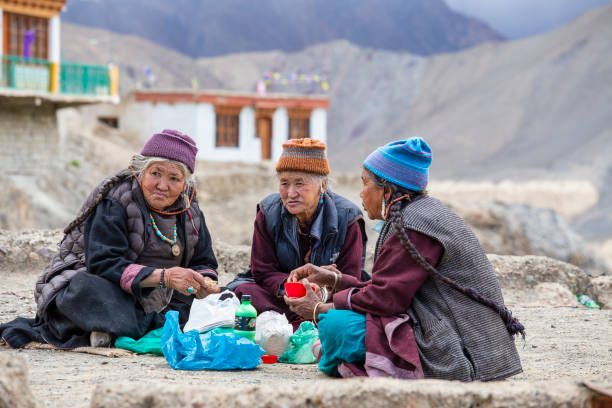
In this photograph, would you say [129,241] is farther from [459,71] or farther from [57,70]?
[459,71]

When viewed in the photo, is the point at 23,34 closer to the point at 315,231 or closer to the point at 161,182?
the point at 161,182

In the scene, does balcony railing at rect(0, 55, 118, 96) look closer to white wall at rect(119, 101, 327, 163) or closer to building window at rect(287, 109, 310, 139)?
white wall at rect(119, 101, 327, 163)

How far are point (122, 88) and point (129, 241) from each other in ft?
143

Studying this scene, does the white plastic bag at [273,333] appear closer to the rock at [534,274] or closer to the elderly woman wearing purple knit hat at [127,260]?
the elderly woman wearing purple knit hat at [127,260]

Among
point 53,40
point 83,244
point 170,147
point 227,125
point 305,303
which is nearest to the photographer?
point 305,303

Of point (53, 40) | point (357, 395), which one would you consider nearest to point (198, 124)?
point (53, 40)

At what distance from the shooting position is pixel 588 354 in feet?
15.6

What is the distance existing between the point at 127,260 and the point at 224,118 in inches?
1045

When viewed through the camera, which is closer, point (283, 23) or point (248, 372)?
point (248, 372)

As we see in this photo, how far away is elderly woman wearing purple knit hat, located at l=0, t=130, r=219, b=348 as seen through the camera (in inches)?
163

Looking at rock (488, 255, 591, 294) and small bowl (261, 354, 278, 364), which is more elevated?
small bowl (261, 354, 278, 364)

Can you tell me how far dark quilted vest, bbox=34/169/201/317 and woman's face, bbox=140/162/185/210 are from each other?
0.24 ft

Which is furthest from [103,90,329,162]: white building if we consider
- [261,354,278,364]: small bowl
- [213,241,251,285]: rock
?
[261,354,278,364]: small bowl

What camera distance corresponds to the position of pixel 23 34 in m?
17.9
